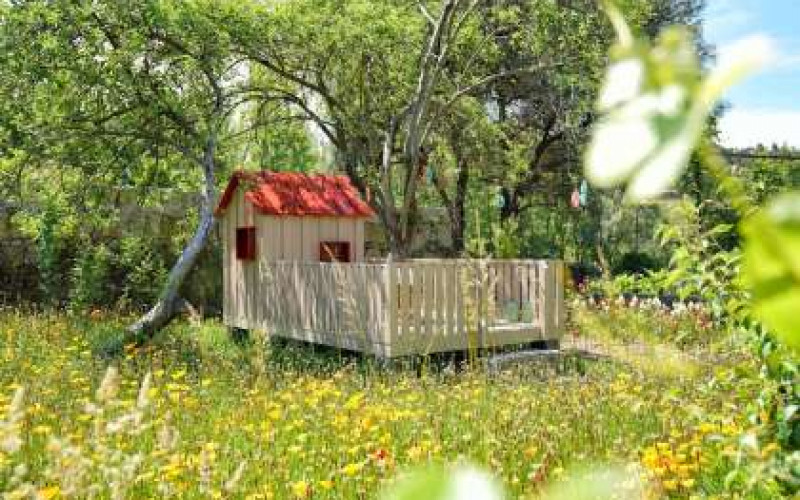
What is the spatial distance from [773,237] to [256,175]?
11.5 meters

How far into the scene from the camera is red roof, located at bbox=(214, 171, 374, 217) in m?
11.2

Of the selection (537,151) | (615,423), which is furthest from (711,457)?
(537,151)

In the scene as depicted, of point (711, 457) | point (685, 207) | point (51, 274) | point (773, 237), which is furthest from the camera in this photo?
point (51, 274)

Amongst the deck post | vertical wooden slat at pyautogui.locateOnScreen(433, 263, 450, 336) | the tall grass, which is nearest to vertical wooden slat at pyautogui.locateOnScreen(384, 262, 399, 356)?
vertical wooden slat at pyautogui.locateOnScreen(433, 263, 450, 336)

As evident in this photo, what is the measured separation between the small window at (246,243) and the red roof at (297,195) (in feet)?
1.50

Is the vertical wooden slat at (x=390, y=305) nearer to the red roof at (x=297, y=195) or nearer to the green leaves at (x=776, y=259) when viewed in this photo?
the red roof at (x=297, y=195)

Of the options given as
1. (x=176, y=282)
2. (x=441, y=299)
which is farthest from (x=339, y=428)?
(x=176, y=282)

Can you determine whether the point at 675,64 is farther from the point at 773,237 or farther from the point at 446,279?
the point at 446,279

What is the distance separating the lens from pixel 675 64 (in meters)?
0.18

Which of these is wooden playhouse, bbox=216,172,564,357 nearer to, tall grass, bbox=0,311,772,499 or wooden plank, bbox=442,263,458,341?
wooden plank, bbox=442,263,458,341

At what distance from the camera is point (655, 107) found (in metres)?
0.18

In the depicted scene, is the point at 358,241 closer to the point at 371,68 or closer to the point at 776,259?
the point at 371,68

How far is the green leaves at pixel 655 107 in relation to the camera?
166 millimetres

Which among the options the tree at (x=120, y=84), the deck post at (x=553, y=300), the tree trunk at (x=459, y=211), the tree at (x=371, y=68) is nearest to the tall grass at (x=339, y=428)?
the deck post at (x=553, y=300)
